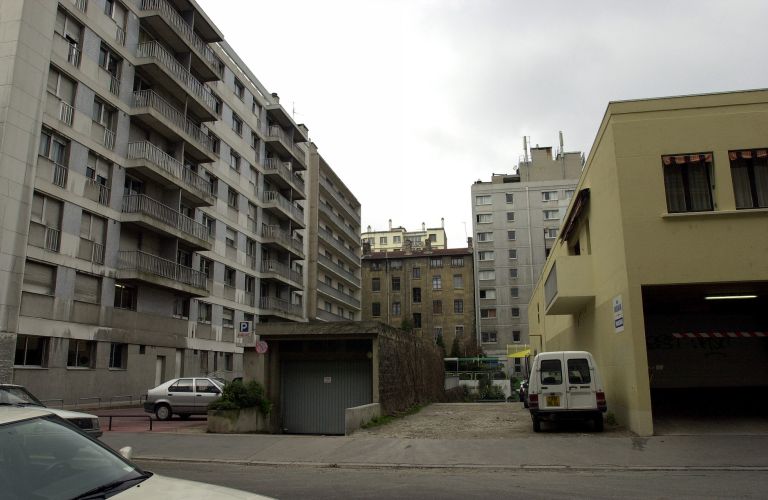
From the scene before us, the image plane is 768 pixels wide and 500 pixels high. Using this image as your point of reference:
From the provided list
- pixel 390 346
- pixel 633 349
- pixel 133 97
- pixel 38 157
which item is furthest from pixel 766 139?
pixel 133 97

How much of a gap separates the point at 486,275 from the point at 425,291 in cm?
851

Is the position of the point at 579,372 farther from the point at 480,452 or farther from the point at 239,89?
the point at 239,89

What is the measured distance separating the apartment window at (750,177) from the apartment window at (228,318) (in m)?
34.8

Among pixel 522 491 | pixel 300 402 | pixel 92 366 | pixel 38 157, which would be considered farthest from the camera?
pixel 92 366

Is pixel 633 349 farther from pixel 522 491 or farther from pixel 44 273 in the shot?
pixel 44 273

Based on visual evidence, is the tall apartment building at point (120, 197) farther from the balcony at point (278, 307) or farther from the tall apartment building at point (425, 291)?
the tall apartment building at point (425, 291)

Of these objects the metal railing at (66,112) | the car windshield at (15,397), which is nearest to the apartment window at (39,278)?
the metal railing at (66,112)

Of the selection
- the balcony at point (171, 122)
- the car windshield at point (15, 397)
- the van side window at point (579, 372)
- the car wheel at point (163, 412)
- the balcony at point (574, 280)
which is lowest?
the car wheel at point (163, 412)

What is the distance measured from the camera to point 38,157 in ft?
83.5

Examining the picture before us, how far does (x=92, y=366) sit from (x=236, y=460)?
1876cm

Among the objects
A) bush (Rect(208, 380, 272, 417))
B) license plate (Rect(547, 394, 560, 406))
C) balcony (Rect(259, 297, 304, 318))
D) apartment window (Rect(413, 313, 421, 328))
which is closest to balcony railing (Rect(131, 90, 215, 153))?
balcony (Rect(259, 297, 304, 318))

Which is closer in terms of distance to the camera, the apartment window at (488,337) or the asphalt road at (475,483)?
the asphalt road at (475,483)

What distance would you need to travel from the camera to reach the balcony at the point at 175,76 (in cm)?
3278

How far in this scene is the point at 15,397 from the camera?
1097 cm
